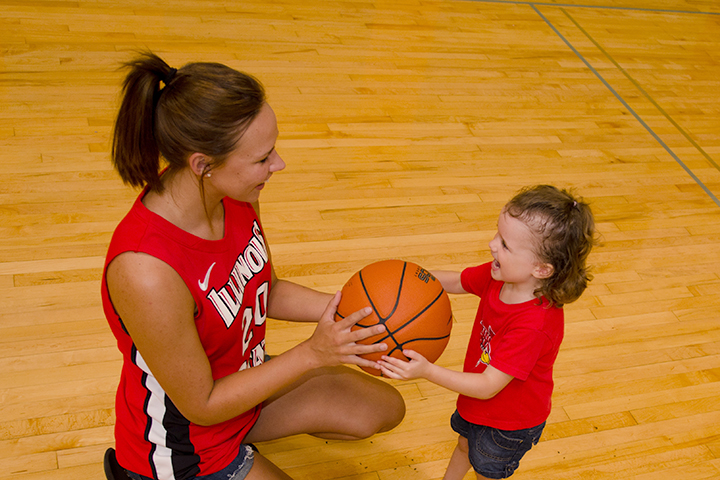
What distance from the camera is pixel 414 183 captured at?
3.25 meters

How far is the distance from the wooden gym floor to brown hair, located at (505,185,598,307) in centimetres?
84

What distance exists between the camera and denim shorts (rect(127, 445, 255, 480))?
166 cm

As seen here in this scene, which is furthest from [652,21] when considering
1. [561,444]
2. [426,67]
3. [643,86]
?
[561,444]

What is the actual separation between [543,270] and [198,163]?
801 millimetres

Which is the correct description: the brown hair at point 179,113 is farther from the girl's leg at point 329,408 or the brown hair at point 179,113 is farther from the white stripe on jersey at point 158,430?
the girl's leg at point 329,408

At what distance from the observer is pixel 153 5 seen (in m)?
4.20

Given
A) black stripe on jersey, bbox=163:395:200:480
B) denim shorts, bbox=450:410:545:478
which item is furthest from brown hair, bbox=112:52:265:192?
denim shorts, bbox=450:410:545:478

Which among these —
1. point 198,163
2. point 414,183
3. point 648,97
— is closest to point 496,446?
point 198,163

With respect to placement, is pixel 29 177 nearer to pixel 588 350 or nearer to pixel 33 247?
pixel 33 247

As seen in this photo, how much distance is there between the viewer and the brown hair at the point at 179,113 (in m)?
1.39

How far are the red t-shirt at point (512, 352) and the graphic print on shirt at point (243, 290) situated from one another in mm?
534

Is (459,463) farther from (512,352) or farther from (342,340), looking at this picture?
(342,340)

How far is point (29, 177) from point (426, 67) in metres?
2.29

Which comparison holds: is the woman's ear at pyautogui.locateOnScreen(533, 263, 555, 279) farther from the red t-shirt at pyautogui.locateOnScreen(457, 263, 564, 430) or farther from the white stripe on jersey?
the white stripe on jersey
